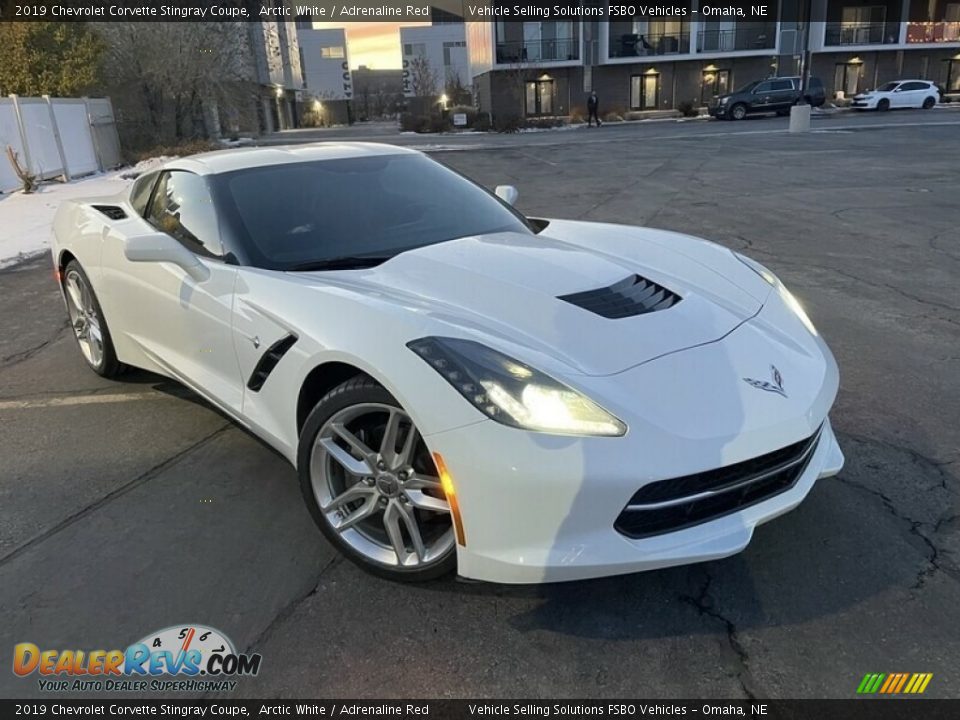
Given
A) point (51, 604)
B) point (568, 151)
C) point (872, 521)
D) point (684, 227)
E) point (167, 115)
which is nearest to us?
point (51, 604)

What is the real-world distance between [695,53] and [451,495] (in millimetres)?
46221

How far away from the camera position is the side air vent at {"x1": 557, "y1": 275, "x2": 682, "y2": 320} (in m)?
2.56

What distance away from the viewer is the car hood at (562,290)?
90.6 inches

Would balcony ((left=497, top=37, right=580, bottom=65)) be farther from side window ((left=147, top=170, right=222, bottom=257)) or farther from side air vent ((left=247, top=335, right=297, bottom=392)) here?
side air vent ((left=247, top=335, right=297, bottom=392))

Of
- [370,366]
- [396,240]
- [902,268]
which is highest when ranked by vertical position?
[396,240]

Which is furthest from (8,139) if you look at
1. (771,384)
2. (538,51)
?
(538,51)

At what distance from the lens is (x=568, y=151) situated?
21.6 meters

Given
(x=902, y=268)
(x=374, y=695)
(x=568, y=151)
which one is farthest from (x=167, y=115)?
(x=374, y=695)

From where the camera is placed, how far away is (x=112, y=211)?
14.5 feet

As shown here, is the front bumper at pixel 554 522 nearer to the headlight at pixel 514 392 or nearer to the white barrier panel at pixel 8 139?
the headlight at pixel 514 392

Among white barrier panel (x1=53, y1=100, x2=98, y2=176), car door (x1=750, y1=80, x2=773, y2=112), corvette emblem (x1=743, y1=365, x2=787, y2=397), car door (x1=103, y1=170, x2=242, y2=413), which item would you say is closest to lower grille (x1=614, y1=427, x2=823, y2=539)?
corvette emblem (x1=743, y1=365, x2=787, y2=397)

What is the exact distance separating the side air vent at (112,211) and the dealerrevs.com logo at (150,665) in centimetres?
276
